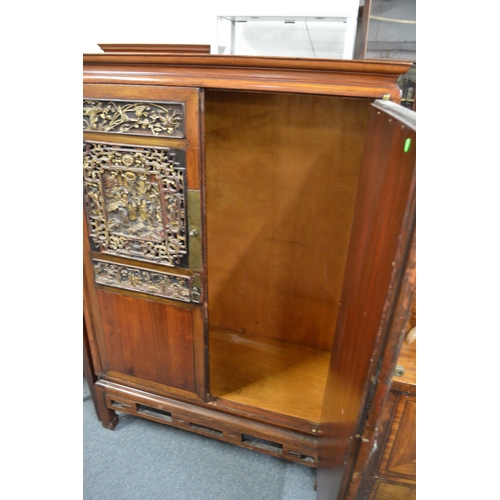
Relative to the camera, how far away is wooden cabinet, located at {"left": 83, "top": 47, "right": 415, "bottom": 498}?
0.72 m

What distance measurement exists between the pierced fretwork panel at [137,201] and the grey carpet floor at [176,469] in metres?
0.80

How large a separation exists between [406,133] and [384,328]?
0.96 feet

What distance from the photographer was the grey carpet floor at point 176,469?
4.14 ft

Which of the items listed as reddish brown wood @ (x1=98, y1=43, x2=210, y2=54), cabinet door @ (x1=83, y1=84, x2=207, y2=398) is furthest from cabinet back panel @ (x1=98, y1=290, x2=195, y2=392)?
reddish brown wood @ (x1=98, y1=43, x2=210, y2=54)

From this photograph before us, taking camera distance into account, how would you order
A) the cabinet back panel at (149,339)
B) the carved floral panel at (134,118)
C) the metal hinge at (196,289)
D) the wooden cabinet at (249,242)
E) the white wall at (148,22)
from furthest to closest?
the white wall at (148,22), the cabinet back panel at (149,339), the metal hinge at (196,289), the carved floral panel at (134,118), the wooden cabinet at (249,242)

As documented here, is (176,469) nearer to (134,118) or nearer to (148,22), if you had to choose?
(134,118)

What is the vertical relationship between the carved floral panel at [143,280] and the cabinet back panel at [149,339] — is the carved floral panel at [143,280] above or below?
above

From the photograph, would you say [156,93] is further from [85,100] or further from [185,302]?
[185,302]

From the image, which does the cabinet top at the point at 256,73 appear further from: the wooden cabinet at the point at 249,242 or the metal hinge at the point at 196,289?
the metal hinge at the point at 196,289

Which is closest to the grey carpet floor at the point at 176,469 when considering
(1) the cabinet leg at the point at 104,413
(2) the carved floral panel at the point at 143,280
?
(1) the cabinet leg at the point at 104,413

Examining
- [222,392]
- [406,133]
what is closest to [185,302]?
[222,392]

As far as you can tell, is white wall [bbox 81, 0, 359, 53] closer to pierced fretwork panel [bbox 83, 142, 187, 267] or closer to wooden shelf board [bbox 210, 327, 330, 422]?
pierced fretwork panel [bbox 83, 142, 187, 267]

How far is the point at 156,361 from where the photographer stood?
50.3 inches

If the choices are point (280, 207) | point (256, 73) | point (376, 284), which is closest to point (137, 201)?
point (256, 73)
